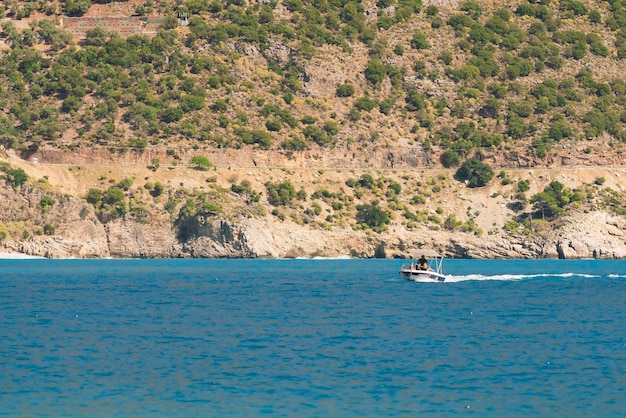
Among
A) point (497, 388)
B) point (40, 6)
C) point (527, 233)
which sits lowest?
point (527, 233)

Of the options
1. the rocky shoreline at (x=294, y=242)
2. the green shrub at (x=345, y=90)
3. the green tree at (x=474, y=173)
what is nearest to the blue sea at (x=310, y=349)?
the rocky shoreline at (x=294, y=242)

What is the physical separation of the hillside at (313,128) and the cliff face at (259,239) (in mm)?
186

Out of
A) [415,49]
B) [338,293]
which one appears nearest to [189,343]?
[338,293]

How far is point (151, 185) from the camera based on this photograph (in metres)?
131

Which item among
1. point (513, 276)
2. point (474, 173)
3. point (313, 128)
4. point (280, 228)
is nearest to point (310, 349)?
point (513, 276)

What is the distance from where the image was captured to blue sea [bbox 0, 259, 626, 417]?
3878 cm

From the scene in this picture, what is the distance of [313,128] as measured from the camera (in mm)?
148625

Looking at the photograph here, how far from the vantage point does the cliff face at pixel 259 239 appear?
124 metres

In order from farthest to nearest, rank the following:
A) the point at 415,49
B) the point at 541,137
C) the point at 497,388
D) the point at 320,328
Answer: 1. the point at 415,49
2. the point at 541,137
3. the point at 320,328
4. the point at 497,388

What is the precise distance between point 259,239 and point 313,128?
86.9 ft

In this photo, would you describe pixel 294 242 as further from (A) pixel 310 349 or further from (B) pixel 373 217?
(A) pixel 310 349

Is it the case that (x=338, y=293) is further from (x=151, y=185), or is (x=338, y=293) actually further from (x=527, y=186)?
(x=527, y=186)

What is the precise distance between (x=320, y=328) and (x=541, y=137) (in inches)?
3947

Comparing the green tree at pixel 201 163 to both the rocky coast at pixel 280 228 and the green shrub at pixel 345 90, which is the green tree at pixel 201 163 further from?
the green shrub at pixel 345 90
